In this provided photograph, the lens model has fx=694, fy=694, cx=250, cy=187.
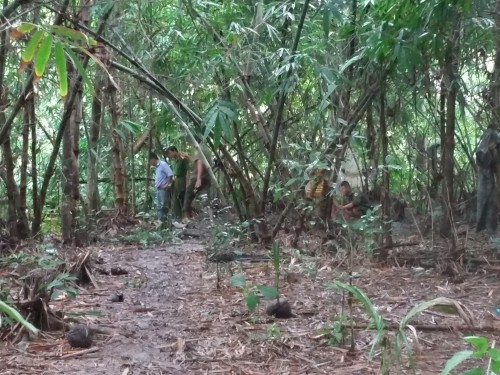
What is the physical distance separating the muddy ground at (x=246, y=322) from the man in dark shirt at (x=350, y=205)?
1822mm

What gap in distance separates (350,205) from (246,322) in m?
4.12

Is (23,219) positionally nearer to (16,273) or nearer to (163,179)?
(16,273)

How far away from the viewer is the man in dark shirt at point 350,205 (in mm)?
7707

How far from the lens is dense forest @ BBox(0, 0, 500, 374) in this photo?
11.1ft

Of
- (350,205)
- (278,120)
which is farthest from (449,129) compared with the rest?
(350,205)

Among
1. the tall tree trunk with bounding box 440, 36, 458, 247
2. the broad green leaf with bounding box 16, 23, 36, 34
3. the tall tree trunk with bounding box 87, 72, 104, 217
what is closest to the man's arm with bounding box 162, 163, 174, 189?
the tall tree trunk with bounding box 87, 72, 104, 217

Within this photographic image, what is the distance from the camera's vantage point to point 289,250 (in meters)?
6.23

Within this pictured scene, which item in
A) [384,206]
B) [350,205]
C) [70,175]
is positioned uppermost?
[70,175]

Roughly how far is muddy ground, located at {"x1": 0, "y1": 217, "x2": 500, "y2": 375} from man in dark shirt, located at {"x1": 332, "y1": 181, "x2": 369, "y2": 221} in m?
1.82

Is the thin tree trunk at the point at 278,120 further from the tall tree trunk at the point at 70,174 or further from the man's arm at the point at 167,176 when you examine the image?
the man's arm at the point at 167,176

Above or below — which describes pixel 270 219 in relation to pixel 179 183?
below

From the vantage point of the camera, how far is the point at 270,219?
871cm

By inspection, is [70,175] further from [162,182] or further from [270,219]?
[162,182]

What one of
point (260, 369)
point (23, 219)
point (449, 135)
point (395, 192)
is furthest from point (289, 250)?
point (395, 192)
